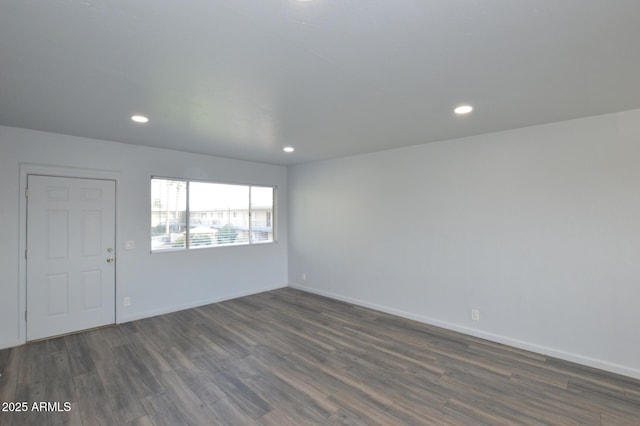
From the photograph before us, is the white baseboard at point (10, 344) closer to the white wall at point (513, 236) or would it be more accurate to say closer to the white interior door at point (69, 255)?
the white interior door at point (69, 255)

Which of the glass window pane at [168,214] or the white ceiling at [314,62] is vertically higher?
the white ceiling at [314,62]

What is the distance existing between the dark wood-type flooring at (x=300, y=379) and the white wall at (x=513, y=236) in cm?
36

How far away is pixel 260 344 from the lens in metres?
3.65

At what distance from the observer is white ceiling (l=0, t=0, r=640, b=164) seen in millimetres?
1510

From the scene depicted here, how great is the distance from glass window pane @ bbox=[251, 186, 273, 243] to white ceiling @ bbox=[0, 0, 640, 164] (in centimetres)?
270

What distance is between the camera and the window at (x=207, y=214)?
4794 mm

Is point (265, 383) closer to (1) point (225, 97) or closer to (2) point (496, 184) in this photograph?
(1) point (225, 97)

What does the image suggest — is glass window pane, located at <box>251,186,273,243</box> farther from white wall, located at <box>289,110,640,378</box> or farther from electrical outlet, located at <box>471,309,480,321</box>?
electrical outlet, located at <box>471,309,480,321</box>

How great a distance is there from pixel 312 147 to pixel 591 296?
3.79 m

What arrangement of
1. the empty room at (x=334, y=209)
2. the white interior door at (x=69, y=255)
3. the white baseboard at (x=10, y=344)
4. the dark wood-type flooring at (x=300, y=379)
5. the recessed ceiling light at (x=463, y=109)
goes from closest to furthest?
the empty room at (x=334, y=209) < the dark wood-type flooring at (x=300, y=379) < the recessed ceiling light at (x=463, y=109) < the white baseboard at (x=10, y=344) < the white interior door at (x=69, y=255)

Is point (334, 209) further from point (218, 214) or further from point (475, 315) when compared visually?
point (475, 315)

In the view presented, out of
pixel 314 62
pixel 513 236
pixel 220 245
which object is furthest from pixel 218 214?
pixel 513 236

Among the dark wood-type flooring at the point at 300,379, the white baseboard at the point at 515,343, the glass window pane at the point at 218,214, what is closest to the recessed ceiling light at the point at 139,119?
the glass window pane at the point at 218,214

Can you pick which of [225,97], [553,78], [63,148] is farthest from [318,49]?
[63,148]
